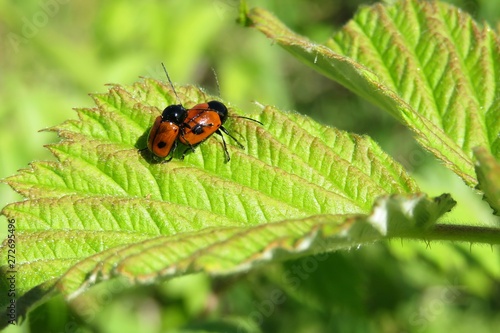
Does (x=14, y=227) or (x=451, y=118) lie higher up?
(x=14, y=227)

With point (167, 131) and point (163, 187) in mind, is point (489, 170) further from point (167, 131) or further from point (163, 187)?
point (167, 131)

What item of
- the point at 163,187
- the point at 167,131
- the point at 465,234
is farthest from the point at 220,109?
the point at 465,234

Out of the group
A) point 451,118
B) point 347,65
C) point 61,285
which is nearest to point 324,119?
point 451,118

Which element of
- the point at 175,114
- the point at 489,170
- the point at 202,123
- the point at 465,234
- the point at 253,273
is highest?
the point at 175,114

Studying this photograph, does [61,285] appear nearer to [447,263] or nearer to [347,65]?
[347,65]

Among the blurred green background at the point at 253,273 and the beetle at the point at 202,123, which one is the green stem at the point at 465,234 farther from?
the beetle at the point at 202,123

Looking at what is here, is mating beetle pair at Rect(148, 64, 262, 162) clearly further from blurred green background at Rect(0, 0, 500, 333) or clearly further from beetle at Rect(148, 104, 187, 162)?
blurred green background at Rect(0, 0, 500, 333)
